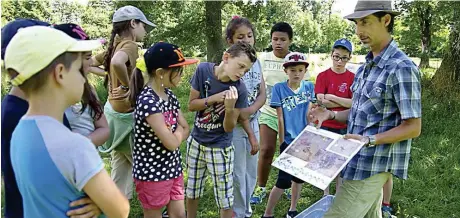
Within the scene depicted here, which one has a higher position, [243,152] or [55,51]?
[55,51]

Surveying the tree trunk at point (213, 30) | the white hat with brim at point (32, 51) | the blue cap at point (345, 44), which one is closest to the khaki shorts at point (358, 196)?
the blue cap at point (345, 44)

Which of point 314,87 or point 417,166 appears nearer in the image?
point 314,87

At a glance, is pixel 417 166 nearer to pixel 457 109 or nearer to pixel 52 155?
pixel 457 109

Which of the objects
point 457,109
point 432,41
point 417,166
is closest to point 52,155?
point 417,166

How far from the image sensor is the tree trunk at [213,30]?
1127 centimetres

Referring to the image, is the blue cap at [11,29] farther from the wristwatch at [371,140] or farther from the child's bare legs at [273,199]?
the child's bare legs at [273,199]

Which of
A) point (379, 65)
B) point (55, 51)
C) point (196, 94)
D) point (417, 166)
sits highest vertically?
point (55, 51)

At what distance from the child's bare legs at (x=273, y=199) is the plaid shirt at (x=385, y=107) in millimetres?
1150

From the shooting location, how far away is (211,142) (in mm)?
2826

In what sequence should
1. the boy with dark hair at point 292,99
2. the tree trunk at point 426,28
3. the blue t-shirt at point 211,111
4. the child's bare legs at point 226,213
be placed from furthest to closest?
the tree trunk at point 426,28
the boy with dark hair at point 292,99
the child's bare legs at point 226,213
the blue t-shirt at point 211,111

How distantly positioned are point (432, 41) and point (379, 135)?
20.8m

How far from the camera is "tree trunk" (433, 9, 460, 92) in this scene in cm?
707

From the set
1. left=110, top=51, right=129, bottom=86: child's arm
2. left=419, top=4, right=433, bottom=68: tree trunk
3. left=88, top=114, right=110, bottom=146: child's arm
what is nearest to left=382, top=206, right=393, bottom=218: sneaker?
left=110, top=51, right=129, bottom=86: child's arm

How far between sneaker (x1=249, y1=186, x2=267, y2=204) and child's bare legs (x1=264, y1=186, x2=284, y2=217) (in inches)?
13.0
